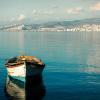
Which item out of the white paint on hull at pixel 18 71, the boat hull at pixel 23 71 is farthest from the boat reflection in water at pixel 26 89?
the white paint on hull at pixel 18 71

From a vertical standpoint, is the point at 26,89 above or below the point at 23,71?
below

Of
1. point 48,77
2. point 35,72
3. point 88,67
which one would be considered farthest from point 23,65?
point 88,67

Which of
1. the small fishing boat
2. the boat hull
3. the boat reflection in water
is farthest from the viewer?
the boat hull

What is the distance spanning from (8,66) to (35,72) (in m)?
4.65

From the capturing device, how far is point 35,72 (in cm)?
4791

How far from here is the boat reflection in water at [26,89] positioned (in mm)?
40806

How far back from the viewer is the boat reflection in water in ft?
134

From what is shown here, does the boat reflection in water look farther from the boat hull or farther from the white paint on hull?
the white paint on hull

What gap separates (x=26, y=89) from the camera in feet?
147

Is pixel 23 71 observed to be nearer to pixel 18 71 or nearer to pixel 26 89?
pixel 18 71

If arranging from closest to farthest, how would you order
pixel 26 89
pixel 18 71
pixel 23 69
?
1. pixel 26 89
2. pixel 23 69
3. pixel 18 71

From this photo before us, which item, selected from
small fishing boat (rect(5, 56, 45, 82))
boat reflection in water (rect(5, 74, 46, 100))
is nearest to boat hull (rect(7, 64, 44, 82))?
small fishing boat (rect(5, 56, 45, 82))

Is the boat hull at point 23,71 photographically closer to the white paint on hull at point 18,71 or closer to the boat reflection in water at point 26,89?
the white paint on hull at point 18,71

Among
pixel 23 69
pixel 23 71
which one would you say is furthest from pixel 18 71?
pixel 23 69
